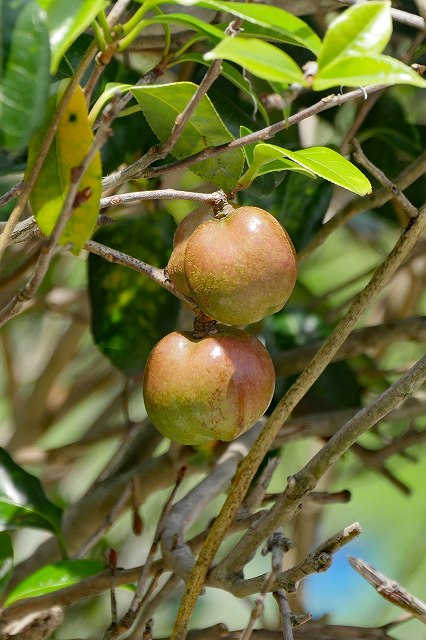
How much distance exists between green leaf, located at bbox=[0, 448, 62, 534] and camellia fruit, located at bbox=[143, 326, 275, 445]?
9.7 inches

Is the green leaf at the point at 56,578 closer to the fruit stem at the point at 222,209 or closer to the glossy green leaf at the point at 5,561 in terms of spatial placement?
the glossy green leaf at the point at 5,561

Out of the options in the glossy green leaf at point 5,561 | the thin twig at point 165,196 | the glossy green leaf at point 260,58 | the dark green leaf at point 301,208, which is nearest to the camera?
the glossy green leaf at point 260,58

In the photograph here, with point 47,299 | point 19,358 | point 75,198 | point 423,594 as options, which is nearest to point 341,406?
point 47,299

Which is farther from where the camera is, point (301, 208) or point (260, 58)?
point (301, 208)

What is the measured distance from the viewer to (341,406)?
1.01 metres

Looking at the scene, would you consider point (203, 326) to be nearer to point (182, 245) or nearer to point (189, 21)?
point (182, 245)

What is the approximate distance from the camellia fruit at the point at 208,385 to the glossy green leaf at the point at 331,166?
10 centimetres

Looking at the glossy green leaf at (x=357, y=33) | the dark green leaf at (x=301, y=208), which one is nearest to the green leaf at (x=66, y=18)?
the glossy green leaf at (x=357, y=33)

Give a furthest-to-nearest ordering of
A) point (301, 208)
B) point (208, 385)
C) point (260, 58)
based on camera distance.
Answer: point (301, 208) → point (208, 385) → point (260, 58)

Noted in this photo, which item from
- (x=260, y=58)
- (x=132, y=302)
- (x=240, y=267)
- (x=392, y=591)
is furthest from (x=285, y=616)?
(x=132, y=302)

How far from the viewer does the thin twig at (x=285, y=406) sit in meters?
0.56

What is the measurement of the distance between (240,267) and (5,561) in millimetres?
355

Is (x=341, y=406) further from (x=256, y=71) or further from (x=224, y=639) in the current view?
(x=256, y=71)

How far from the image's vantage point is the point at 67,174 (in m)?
0.46
